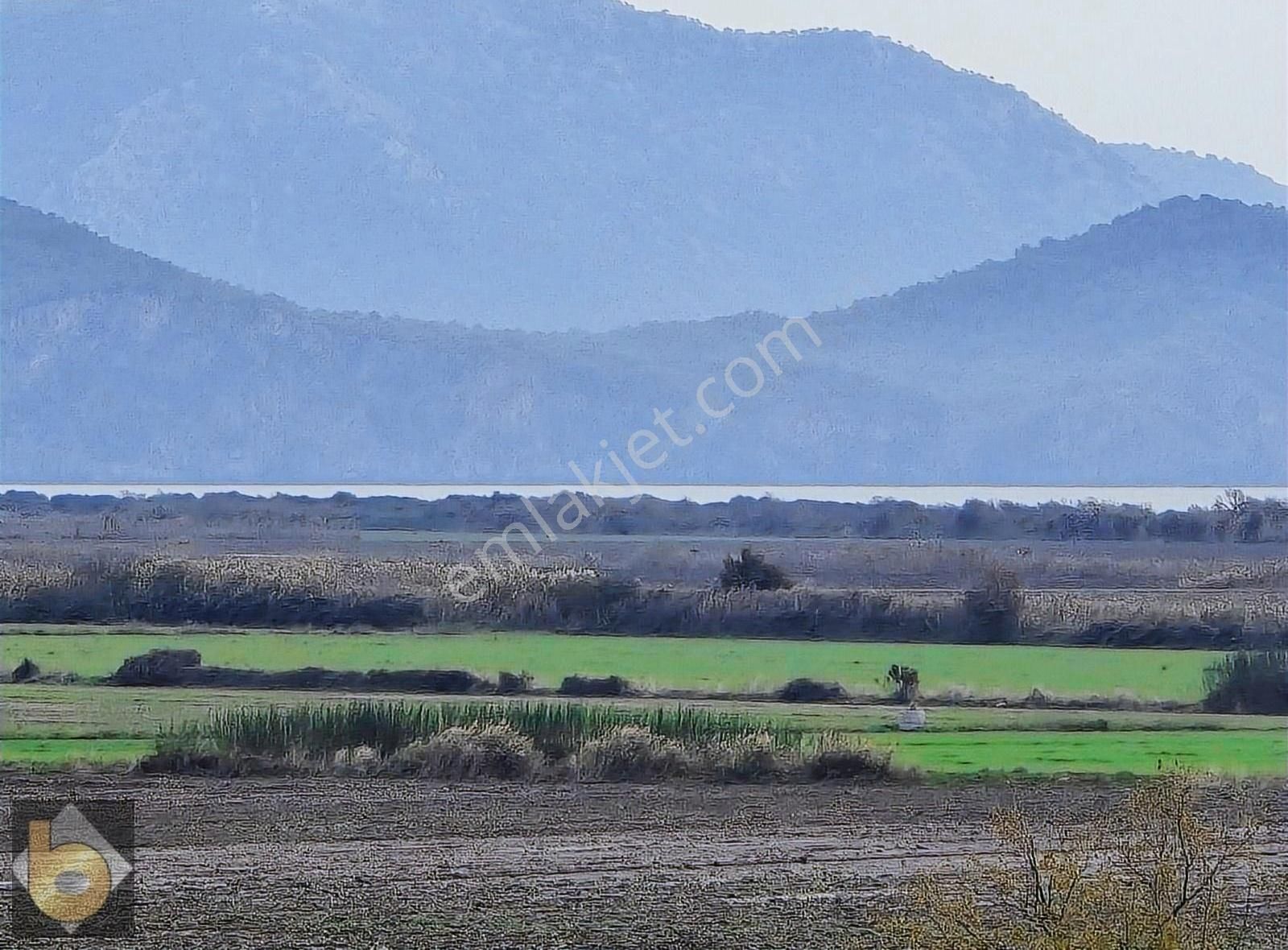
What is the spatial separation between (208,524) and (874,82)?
135 m

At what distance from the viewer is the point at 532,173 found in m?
183

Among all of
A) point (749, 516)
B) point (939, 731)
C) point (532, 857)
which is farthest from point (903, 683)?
point (749, 516)

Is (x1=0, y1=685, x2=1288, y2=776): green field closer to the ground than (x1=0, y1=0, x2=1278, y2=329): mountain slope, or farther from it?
closer to the ground

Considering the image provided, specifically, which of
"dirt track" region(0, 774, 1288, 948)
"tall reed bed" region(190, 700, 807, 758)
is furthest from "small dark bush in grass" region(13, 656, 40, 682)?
"dirt track" region(0, 774, 1288, 948)

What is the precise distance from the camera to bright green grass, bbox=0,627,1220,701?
96.9 ft

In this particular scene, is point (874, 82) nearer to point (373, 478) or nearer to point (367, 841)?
point (373, 478)

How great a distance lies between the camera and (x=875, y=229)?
16712 centimetres

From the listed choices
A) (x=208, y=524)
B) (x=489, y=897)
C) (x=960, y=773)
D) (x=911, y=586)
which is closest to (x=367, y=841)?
(x=489, y=897)

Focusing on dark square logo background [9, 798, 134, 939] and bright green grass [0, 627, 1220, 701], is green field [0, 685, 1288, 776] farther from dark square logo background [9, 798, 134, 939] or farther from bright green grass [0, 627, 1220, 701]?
dark square logo background [9, 798, 134, 939]

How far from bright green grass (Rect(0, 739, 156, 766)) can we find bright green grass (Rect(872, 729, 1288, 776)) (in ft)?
30.4

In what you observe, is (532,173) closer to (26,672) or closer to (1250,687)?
(26,672)

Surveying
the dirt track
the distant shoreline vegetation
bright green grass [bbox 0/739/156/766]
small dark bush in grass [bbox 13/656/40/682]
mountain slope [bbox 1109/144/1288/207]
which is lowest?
the dirt track

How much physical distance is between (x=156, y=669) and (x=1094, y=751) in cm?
1475

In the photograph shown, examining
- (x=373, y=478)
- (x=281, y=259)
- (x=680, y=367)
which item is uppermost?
(x=281, y=259)
